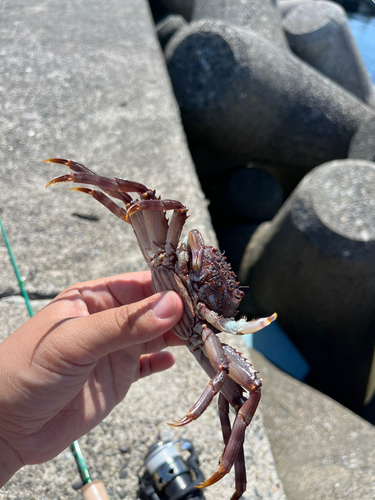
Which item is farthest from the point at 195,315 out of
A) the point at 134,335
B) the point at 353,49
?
the point at 353,49

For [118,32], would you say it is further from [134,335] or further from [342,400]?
[342,400]

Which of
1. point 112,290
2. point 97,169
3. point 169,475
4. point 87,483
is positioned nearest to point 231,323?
point 112,290

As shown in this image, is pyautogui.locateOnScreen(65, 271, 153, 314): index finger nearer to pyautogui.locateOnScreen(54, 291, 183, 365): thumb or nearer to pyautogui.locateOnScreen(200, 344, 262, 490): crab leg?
pyautogui.locateOnScreen(54, 291, 183, 365): thumb

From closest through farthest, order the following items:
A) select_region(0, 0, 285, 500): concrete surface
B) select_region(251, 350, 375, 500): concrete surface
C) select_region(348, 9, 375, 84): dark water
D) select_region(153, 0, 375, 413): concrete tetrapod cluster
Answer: select_region(0, 0, 285, 500): concrete surface, select_region(251, 350, 375, 500): concrete surface, select_region(153, 0, 375, 413): concrete tetrapod cluster, select_region(348, 9, 375, 84): dark water

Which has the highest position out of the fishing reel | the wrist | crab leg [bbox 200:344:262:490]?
crab leg [bbox 200:344:262:490]

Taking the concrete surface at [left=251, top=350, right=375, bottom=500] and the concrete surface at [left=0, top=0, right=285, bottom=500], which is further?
the concrete surface at [left=251, top=350, right=375, bottom=500]

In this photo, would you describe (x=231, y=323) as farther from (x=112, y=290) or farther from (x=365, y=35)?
(x=365, y=35)


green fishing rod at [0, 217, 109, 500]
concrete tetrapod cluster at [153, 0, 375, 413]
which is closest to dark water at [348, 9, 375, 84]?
concrete tetrapod cluster at [153, 0, 375, 413]
